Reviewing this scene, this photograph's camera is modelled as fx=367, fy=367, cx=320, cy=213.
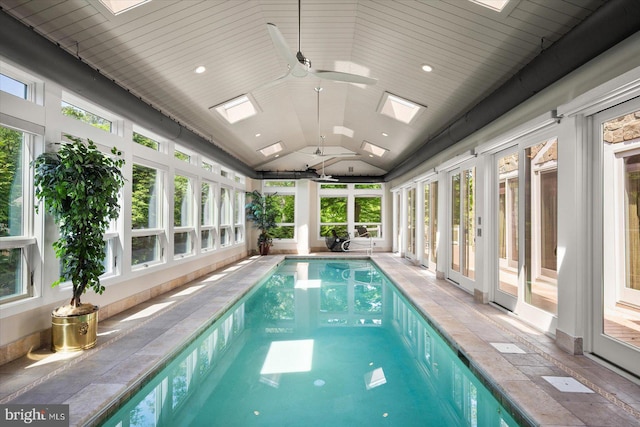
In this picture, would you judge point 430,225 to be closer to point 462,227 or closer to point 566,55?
point 462,227

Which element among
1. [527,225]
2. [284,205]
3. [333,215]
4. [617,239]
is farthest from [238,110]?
[333,215]

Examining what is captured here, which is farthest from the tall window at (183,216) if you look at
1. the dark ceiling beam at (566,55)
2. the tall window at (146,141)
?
the dark ceiling beam at (566,55)

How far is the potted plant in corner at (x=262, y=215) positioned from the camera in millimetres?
11586

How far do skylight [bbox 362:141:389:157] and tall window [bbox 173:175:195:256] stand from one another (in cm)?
519

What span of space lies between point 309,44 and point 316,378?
419 cm

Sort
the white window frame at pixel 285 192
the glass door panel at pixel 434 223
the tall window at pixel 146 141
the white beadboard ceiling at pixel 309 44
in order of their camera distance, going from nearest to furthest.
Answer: the white beadboard ceiling at pixel 309 44, the tall window at pixel 146 141, the glass door panel at pixel 434 223, the white window frame at pixel 285 192

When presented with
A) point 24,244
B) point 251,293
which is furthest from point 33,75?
point 251,293

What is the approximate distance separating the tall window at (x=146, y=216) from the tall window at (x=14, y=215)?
1.83 m

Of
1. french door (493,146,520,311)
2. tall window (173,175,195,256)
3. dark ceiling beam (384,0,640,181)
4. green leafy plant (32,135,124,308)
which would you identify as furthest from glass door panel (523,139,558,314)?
tall window (173,175,195,256)

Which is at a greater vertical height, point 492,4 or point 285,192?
point 492,4

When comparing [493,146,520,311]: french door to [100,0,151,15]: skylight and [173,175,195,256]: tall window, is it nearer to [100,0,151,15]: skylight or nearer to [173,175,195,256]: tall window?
[100,0,151,15]: skylight

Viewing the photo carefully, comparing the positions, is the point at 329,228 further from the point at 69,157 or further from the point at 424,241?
the point at 69,157

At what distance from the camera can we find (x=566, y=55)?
3031 millimetres

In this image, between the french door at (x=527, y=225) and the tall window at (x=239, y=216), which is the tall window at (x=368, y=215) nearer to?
the tall window at (x=239, y=216)
